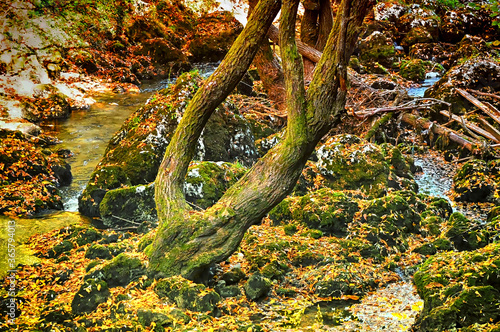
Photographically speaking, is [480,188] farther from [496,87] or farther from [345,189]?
[496,87]

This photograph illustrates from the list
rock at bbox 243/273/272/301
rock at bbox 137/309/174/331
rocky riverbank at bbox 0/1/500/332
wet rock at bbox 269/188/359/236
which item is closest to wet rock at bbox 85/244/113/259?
rocky riverbank at bbox 0/1/500/332

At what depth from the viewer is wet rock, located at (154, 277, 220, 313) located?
4.12 m

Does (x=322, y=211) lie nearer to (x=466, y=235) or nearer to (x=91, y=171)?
(x=466, y=235)

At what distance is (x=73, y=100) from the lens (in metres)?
13.1

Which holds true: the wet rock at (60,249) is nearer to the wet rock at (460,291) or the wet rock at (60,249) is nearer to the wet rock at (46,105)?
the wet rock at (460,291)

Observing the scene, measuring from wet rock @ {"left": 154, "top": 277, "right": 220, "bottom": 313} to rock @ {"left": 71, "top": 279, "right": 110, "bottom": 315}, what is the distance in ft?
1.85

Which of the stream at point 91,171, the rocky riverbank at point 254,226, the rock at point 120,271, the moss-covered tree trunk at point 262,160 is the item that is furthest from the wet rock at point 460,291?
the rock at point 120,271

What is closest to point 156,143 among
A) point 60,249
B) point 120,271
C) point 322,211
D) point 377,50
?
point 60,249

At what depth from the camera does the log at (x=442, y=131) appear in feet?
26.3

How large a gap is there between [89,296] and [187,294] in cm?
106

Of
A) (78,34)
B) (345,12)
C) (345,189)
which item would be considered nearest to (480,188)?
(345,189)

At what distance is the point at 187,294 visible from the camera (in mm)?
4180

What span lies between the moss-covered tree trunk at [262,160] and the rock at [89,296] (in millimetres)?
581

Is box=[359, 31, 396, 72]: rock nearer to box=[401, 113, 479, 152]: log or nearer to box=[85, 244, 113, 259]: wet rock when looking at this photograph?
box=[401, 113, 479, 152]: log
